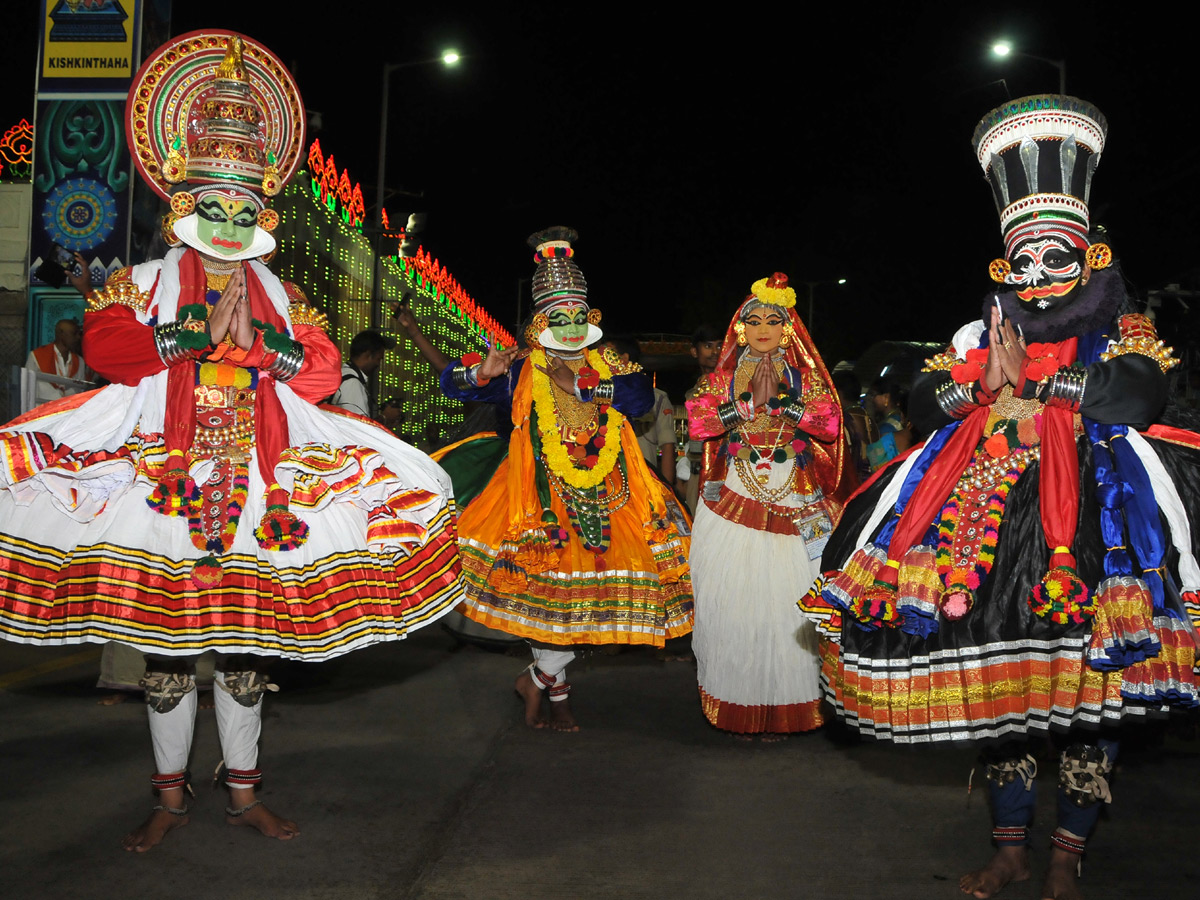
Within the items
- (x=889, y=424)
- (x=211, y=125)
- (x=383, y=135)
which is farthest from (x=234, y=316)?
(x=383, y=135)

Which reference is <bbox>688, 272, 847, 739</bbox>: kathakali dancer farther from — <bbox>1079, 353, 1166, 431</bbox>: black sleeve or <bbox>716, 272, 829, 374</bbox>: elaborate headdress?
<bbox>1079, 353, 1166, 431</bbox>: black sleeve

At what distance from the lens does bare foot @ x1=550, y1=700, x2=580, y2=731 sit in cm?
553

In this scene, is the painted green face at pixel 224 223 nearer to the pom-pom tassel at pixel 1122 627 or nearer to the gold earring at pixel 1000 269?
the gold earring at pixel 1000 269

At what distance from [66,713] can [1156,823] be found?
482 cm

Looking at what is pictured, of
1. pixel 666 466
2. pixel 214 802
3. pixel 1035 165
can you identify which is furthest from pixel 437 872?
pixel 666 466

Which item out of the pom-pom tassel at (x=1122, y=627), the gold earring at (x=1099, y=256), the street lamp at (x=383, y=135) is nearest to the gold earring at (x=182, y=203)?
the gold earring at (x=1099, y=256)

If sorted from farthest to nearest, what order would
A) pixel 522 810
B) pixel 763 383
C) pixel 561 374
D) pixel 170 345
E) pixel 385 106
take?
pixel 385 106, pixel 561 374, pixel 763 383, pixel 522 810, pixel 170 345

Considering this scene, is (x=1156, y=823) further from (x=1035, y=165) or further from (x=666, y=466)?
(x=666, y=466)

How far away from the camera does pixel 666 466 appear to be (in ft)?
28.0

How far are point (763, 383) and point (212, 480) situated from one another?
108 inches

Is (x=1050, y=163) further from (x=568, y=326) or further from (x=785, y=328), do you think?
(x=568, y=326)

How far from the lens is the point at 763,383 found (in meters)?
5.51

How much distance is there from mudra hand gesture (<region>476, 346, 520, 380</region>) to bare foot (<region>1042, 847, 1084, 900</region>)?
333 cm

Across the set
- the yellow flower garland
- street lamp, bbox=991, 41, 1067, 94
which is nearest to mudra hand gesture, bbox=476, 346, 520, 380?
the yellow flower garland
